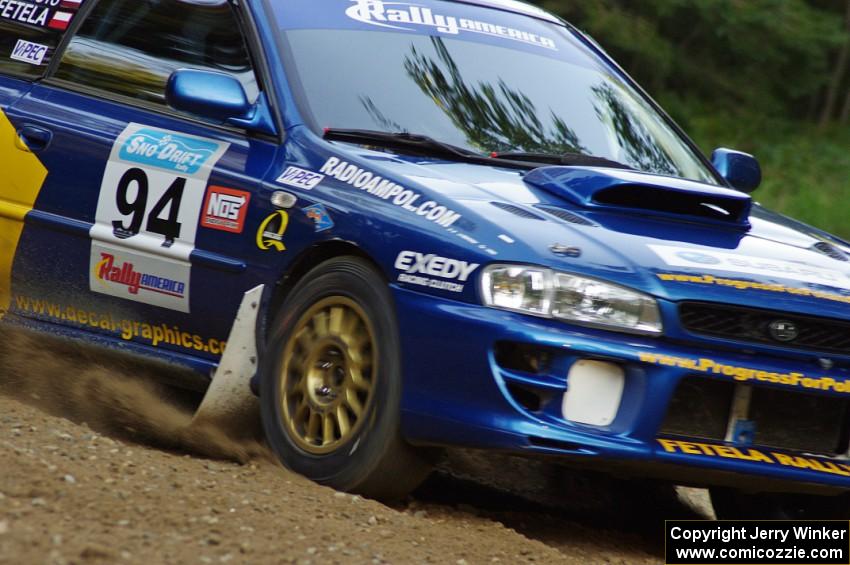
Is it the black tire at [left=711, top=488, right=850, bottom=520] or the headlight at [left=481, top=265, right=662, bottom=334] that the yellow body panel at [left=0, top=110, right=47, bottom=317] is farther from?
the black tire at [left=711, top=488, right=850, bottom=520]

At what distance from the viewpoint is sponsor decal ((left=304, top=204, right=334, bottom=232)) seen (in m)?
4.95

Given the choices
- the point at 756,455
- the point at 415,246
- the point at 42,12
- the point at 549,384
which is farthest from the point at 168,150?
the point at 756,455

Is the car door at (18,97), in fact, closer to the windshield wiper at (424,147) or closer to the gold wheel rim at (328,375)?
the windshield wiper at (424,147)

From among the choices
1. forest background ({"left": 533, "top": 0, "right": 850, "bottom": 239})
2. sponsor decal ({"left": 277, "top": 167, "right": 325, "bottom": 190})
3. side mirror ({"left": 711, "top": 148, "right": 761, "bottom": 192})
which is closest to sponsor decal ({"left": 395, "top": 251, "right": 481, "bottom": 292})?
sponsor decal ({"left": 277, "top": 167, "right": 325, "bottom": 190})

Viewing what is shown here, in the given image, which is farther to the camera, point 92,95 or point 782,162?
point 782,162

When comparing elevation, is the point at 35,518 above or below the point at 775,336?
below

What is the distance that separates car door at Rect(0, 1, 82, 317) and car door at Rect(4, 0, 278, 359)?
2.2 inches

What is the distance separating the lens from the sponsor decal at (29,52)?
21.0 ft

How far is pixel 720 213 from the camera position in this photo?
5.25 meters

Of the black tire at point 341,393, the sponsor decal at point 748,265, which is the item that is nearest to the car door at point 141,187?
the black tire at point 341,393

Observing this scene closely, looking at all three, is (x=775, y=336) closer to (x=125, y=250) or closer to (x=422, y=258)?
(x=422, y=258)

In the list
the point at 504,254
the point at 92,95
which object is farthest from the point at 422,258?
the point at 92,95

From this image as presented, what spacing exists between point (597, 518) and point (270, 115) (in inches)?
72.0

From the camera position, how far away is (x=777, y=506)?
5.52 metres
